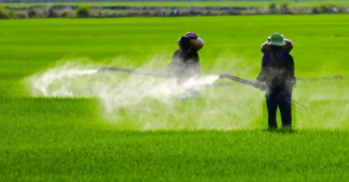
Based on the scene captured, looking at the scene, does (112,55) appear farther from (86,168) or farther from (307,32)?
(86,168)

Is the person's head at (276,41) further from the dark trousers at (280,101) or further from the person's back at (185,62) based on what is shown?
the person's back at (185,62)

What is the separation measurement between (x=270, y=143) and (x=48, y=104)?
6.92 meters

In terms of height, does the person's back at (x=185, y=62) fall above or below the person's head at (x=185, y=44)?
below

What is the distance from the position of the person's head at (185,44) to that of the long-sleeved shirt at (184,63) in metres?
0.10

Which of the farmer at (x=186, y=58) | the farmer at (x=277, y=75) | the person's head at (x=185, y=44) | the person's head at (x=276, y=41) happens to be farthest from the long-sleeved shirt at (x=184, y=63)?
the person's head at (x=276, y=41)

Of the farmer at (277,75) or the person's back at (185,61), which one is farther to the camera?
the person's back at (185,61)

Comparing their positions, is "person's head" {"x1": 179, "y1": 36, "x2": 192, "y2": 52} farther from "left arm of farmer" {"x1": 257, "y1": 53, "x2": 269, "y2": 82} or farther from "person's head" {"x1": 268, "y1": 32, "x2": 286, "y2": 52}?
"person's head" {"x1": 268, "y1": 32, "x2": 286, "y2": 52}

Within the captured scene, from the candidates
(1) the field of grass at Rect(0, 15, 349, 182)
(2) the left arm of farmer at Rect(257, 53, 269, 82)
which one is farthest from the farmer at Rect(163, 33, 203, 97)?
(2) the left arm of farmer at Rect(257, 53, 269, 82)

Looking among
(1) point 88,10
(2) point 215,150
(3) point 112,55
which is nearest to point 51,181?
(2) point 215,150

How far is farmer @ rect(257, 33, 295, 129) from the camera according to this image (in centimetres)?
1231

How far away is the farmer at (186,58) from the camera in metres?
15.4

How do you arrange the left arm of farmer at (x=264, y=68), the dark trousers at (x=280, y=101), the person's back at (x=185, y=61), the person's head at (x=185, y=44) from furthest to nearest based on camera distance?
1. the person's back at (x=185, y=61)
2. the person's head at (x=185, y=44)
3. the dark trousers at (x=280, y=101)
4. the left arm of farmer at (x=264, y=68)

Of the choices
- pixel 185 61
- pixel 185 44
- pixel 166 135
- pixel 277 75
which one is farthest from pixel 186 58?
pixel 277 75

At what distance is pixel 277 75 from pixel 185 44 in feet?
11.6
